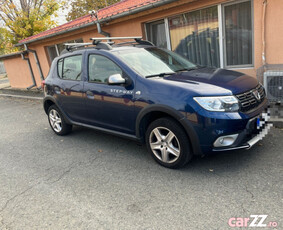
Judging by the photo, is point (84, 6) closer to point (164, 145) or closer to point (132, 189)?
point (164, 145)

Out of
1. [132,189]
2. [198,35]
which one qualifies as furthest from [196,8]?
[132,189]

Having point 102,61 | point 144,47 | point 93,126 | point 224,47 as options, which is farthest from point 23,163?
point 224,47

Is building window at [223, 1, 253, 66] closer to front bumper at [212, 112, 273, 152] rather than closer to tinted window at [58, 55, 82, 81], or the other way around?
front bumper at [212, 112, 273, 152]

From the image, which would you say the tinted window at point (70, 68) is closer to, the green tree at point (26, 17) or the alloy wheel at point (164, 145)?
the alloy wheel at point (164, 145)

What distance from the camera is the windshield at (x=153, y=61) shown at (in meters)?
3.71

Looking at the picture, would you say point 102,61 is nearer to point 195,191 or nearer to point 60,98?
point 60,98

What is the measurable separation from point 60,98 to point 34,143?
1213mm

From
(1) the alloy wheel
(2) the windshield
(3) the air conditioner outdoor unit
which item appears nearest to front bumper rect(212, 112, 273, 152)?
(1) the alloy wheel

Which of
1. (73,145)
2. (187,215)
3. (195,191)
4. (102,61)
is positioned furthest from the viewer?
(73,145)

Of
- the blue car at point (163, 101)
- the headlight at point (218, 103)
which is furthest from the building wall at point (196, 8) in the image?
the headlight at point (218, 103)

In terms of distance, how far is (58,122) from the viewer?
541cm

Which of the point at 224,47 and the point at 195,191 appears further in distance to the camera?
the point at 224,47

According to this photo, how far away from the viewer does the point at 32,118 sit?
25.0 ft

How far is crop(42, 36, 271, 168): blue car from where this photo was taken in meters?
2.97
